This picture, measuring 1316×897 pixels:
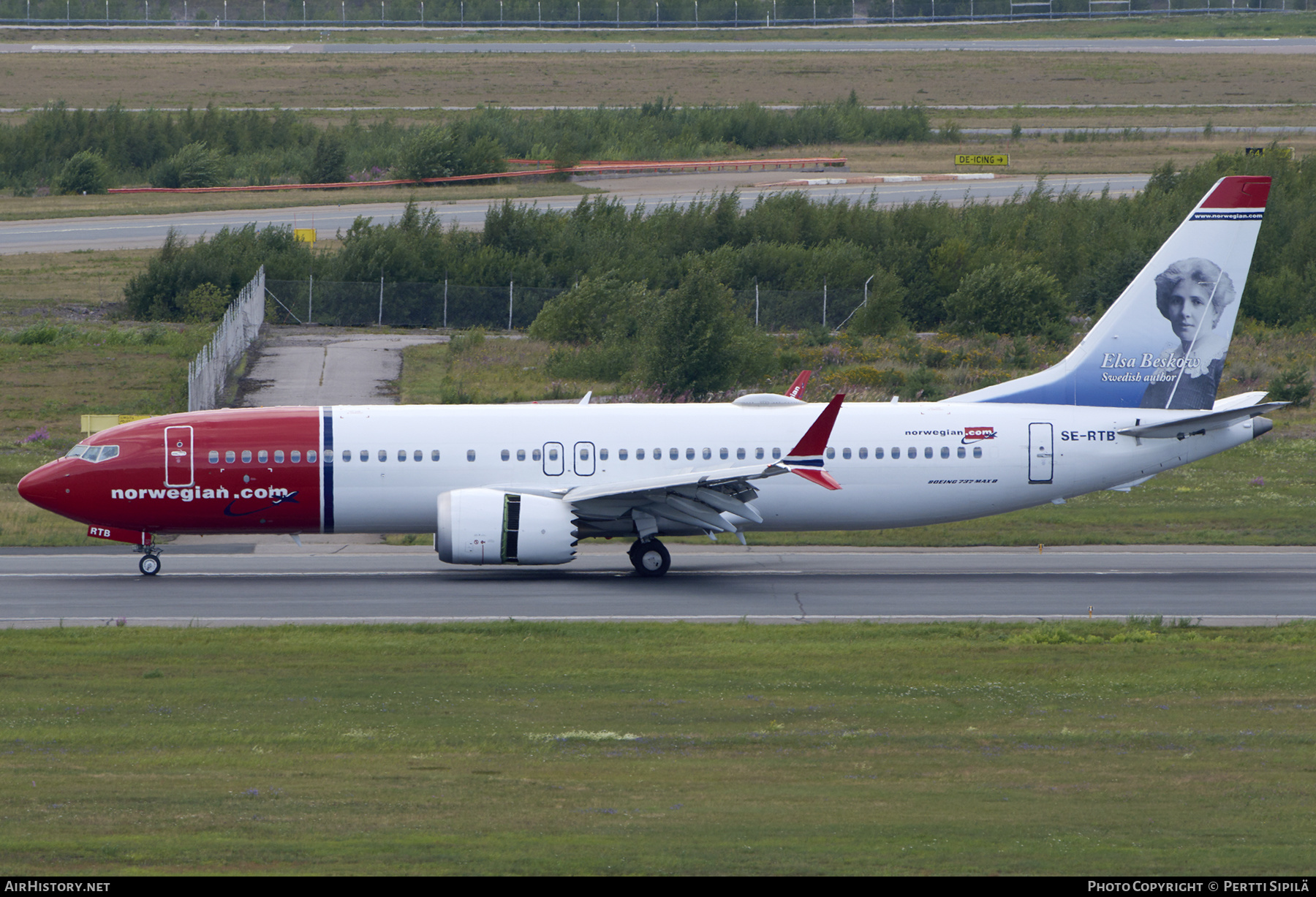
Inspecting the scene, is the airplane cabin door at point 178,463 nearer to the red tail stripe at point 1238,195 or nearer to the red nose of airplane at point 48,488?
the red nose of airplane at point 48,488

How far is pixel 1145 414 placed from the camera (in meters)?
33.7

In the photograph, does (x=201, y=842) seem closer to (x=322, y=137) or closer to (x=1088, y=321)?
(x=1088, y=321)

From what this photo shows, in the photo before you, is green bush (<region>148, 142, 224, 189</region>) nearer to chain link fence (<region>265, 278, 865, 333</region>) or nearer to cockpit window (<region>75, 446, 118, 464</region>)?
chain link fence (<region>265, 278, 865, 333</region>)

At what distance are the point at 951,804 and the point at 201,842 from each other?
7.58m

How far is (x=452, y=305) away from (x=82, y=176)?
36.8 meters

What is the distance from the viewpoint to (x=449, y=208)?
270 ft

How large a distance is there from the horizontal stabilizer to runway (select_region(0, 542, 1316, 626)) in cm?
A: 314

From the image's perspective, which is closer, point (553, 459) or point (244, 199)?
point (553, 459)

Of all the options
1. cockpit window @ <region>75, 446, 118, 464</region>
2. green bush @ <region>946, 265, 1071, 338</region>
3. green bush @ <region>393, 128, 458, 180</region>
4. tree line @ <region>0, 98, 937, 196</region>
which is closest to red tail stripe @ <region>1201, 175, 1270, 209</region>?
cockpit window @ <region>75, 446, 118, 464</region>

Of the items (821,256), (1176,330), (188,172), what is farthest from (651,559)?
(188,172)

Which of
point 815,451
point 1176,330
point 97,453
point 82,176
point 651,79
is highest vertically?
point 651,79

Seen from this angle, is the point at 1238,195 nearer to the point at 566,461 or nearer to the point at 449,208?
the point at 566,461

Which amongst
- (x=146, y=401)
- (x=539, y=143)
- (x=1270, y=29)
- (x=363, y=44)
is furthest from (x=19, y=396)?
(x=1270, y=29)

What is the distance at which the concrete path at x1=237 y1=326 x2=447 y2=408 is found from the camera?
50.1 metres
